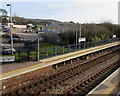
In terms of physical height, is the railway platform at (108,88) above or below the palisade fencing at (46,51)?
below

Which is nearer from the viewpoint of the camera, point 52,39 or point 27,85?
point 27,85

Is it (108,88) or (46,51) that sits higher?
(46,51)

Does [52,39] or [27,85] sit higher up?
[52,39]

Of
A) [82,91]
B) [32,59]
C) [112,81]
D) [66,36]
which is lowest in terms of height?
[82,91]

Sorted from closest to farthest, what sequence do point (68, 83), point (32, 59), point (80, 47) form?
point (68, 83), point (32, 59), point (80, 47)

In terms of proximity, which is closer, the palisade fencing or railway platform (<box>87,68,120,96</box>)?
railway platform (<box>87,68,120,96</box>)

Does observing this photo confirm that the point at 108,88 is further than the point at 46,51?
No

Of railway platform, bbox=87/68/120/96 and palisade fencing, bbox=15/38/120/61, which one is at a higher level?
palisade fencing, bbox=15/38/120/61

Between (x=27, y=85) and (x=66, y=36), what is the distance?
1946cm

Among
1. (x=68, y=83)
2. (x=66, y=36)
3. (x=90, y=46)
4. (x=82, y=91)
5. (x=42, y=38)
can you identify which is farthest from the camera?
(x=42, y=38)

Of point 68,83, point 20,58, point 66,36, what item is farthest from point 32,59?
point 66,36

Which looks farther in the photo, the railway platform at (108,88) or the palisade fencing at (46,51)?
the palisade fencing at (46,51)

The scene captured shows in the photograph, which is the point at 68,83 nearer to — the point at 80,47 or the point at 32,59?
the point at 32,59

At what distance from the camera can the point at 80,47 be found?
17000mm
